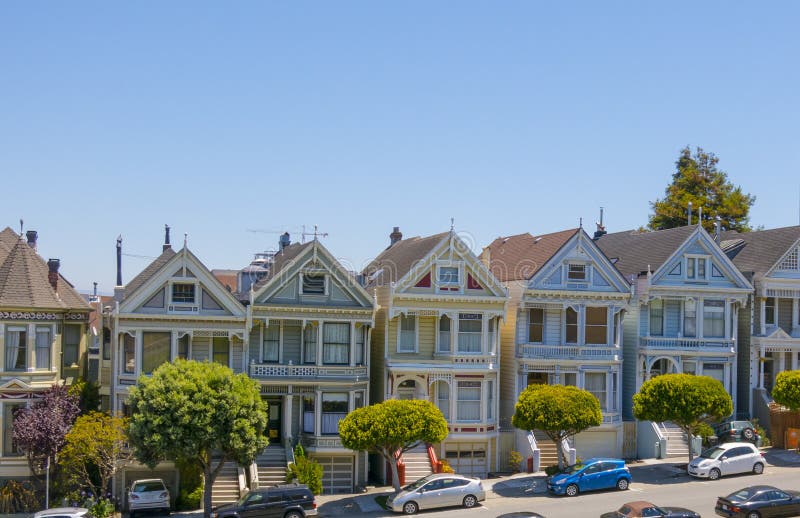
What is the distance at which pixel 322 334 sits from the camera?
45.6 meters

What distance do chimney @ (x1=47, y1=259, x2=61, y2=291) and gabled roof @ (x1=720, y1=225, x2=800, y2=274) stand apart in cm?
3666

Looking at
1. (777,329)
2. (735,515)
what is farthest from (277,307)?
(777,329)

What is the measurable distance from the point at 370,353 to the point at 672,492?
16.3 metres

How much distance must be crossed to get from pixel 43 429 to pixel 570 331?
84.9 feet

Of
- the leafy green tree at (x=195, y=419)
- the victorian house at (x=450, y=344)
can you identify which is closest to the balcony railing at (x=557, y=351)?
the victorian house at (x=450, y=344)

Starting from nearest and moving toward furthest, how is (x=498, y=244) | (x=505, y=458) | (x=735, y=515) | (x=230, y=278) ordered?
(x=735, y=515) < (x=505, y=458) < (x=498, y=244) < (x=230, y=278)

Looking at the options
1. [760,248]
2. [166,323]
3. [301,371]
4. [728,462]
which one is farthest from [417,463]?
[760,248]

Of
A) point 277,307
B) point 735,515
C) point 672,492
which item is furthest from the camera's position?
point 277,307

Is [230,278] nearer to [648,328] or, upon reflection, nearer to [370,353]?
[370,353]

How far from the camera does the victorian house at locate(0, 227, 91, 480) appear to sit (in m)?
42.7

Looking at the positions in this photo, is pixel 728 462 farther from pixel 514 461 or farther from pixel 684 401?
pixel 514 461

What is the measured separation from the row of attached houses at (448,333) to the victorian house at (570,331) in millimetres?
80

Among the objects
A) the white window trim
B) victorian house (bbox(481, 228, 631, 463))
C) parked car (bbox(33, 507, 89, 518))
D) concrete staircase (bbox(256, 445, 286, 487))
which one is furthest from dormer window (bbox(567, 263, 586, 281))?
parked car (bbox(33, 507, 89, 518))

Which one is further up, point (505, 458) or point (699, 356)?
point (699, 356)
